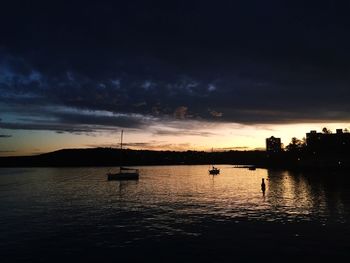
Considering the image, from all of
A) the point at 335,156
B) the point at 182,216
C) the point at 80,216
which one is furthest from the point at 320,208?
the point at 335,156

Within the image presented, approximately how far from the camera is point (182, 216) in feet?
165

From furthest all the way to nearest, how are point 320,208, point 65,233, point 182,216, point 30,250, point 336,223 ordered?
point 320,208
point 182,216
point 336,223
point 65,233
point 30,250

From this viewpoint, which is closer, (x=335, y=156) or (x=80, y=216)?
(x=80, y=216)

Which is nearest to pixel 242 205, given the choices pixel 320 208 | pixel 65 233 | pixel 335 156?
pixel 320 208

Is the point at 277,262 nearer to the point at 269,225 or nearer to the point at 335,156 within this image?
the point at 269,225

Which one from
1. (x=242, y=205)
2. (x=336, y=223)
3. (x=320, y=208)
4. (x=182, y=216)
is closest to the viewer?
(x=336, y=223)

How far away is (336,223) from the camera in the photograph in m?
42.4

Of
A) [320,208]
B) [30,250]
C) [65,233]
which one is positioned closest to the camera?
[30,250]

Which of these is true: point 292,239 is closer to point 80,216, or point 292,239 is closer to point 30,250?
point 30,250

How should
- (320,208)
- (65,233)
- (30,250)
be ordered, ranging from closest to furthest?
1. (30,250)
2. (65,233)
3. (320,208)

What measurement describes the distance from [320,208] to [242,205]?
13.7 m

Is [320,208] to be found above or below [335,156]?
below

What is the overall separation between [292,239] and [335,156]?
173595 millimetres

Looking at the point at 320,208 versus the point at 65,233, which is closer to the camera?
the point at 65,233
